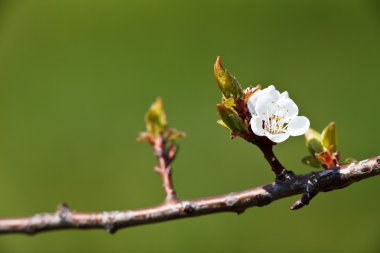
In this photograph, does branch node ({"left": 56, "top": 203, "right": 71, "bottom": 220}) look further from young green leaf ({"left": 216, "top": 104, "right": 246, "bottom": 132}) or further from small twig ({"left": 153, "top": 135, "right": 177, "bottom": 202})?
young green leaf ({"left": 216, "top": 104, "right": 246, "bottom": 132})

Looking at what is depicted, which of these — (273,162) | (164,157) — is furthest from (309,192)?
(164,157)

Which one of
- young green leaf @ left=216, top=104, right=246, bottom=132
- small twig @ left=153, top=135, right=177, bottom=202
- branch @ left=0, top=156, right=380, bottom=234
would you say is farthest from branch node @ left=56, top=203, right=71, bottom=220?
young green leaf @ left=216, top=104, right=246, bottom=132

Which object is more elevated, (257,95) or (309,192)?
(257,95)

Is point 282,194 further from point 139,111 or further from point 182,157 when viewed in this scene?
point 139,111

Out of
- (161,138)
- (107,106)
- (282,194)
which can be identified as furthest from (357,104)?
(282,194)

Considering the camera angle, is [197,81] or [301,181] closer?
[301,181]

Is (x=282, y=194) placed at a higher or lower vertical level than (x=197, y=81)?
lower

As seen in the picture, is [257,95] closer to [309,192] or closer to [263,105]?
[263,105]
